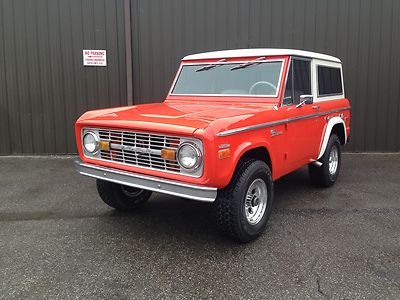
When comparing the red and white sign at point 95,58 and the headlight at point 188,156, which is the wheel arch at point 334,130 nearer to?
the headlight at point 188,156

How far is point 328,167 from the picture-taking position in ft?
17.7

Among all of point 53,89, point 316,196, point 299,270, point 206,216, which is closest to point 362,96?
point 316,196

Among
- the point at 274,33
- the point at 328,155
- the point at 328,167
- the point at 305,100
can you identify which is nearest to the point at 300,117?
the point at 305,100

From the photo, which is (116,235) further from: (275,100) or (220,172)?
(275,100)

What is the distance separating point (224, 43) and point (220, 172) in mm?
5206

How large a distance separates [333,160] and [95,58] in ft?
16.6

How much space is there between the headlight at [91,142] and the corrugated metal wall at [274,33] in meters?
4.13

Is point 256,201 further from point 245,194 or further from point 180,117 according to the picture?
point 180,117

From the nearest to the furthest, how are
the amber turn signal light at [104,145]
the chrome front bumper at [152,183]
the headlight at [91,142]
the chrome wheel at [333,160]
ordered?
the chrome front bumper at [152,183] < the amber turn signal light at [104,145] < the headlight at [91,142] < the chrome wheel at [333,160]

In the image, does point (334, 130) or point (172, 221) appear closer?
point (172, 221)

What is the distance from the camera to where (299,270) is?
3127 mm

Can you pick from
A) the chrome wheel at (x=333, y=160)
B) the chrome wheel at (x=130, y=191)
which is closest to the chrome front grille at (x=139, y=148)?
the chrome wheel at (x=130, y=191)

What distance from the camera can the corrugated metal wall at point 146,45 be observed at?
7.58m

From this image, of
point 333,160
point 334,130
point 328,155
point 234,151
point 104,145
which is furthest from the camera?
point 333,160
